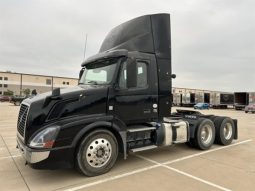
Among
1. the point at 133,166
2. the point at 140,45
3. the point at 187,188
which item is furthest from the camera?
the point at 140,45

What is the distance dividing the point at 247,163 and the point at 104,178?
11.8ft

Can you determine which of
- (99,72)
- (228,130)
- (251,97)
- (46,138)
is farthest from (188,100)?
(46,138)

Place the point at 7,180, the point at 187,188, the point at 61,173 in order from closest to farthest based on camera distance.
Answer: the point at 187,188 → the point at 7,180 → the point at 61,173

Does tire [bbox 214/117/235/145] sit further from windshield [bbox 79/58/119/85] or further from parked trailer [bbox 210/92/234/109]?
parked trailer [bbox 210/92/234/109]

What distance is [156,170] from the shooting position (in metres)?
5.01

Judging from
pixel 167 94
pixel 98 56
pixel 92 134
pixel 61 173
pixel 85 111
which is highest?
pixel 98 56

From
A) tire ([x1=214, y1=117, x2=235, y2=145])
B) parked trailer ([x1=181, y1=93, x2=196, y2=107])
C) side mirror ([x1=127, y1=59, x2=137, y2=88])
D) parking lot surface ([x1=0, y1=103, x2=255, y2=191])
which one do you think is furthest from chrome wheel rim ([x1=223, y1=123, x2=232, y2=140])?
parked trailer ([x1=181, y1=93, x2=196, y2=107])

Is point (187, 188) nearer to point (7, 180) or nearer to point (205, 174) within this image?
point (205, 174)

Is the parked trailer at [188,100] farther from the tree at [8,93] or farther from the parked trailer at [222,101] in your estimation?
the tree at [8,93]

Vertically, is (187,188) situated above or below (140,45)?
below

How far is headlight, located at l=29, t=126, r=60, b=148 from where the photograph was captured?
4160mm

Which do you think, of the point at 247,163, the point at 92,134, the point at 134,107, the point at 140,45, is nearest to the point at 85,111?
the point at 92,134

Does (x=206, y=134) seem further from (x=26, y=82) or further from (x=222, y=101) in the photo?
(x=26, y=82)

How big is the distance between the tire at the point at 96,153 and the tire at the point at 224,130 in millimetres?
4172
